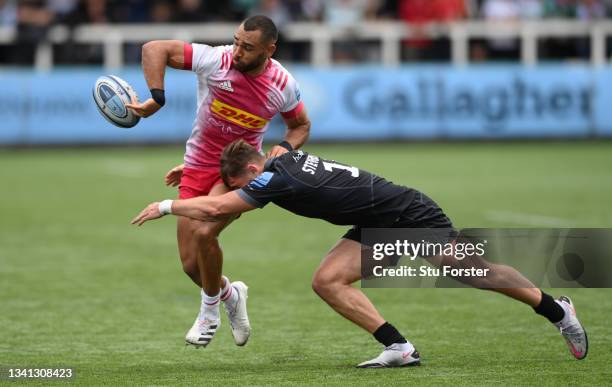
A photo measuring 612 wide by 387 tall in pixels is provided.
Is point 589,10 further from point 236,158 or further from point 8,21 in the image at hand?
point 236,158

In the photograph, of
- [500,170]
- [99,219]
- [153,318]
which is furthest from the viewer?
Answer: [500,170]

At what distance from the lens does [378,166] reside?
21266 mm

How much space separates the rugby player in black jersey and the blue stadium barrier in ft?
56.9

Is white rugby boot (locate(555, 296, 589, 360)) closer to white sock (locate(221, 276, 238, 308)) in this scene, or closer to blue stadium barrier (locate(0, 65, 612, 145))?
white sock (locate(221, 276, 238, 308))

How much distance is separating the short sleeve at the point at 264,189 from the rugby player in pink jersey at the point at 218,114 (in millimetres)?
635

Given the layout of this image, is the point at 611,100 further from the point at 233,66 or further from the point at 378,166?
the point at 233,66

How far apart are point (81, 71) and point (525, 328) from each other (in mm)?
17319

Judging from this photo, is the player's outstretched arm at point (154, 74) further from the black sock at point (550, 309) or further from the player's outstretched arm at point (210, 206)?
the black sock at point (550, 309)

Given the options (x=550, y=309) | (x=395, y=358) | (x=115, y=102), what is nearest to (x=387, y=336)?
(x=395, y=358)

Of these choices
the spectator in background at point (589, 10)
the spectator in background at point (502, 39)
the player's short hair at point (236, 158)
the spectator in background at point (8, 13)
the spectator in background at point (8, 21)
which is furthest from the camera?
the spectator in background at point (589, 10)

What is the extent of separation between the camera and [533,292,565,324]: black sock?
302 inches

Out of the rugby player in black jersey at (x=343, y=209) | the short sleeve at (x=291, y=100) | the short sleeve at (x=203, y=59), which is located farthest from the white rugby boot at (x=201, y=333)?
the short sleeve at (x=203, y=59)

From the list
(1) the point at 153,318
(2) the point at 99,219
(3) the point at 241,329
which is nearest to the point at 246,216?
(2) the point at 99,219

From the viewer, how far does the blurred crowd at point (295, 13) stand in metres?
25.8
